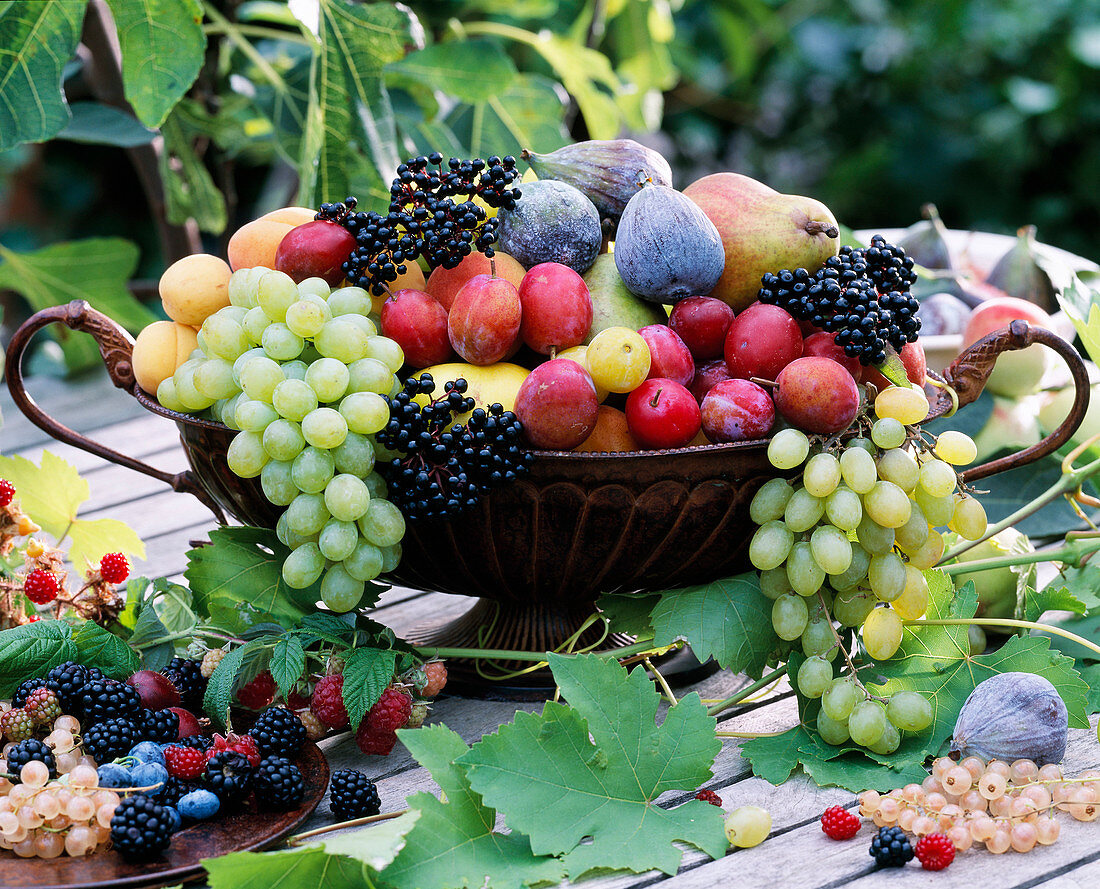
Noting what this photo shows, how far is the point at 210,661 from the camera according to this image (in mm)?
969

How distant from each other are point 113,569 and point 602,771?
1.76 feet

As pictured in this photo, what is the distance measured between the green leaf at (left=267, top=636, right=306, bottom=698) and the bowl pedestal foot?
0.65 feet

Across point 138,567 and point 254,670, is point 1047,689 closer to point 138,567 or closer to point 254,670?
point 254,670

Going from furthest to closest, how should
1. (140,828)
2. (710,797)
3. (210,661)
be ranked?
(210,661) < (710,797) < (140,828)

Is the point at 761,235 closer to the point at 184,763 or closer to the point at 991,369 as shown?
the point at 991,369

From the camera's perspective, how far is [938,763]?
2.87 feet

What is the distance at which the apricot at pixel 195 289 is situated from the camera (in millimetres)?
1036

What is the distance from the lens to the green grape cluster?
2.97 ft

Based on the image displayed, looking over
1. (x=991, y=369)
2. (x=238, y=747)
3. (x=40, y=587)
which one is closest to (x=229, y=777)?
(x=238, y=747)

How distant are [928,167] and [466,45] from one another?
266 cm

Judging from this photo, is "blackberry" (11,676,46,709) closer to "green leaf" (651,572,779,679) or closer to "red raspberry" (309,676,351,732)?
"red raspberry" (309,676,351,732)

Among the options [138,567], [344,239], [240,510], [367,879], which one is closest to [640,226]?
[344,239]

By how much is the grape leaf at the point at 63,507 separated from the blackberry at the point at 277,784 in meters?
0.45

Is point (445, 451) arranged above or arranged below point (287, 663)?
above
